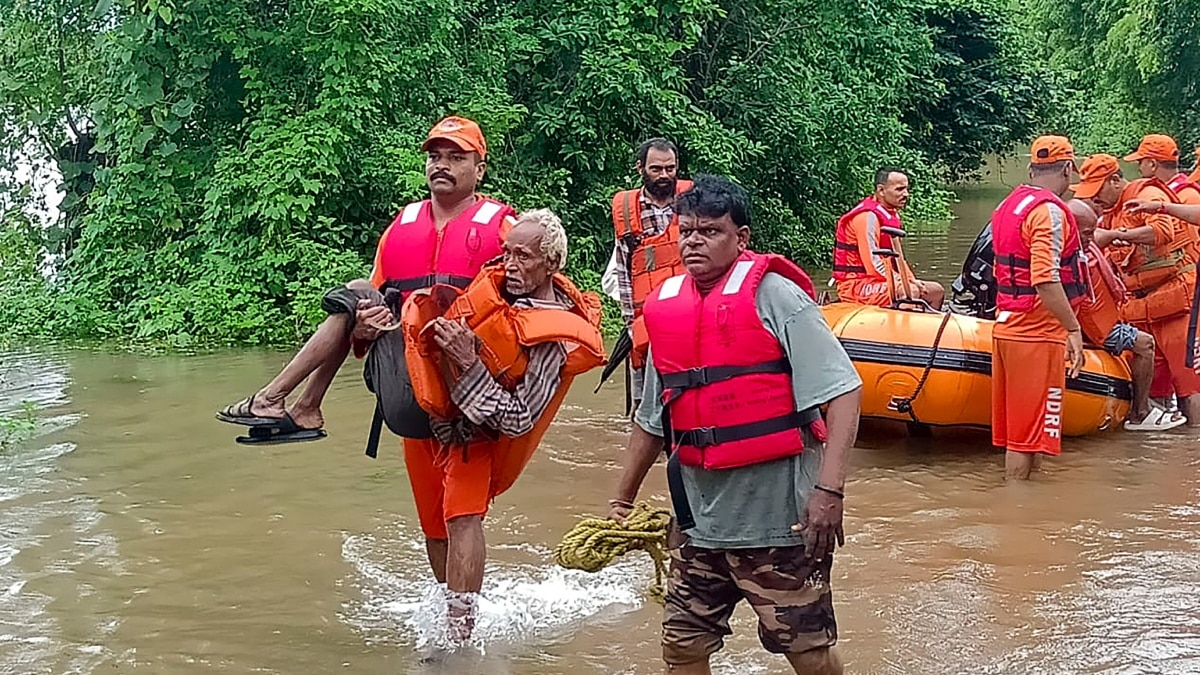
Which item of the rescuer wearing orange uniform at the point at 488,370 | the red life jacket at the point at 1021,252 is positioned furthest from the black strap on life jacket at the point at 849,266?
the rescuer wearing orange uniform at the point at 488,370

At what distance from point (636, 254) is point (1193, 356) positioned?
3.74 m

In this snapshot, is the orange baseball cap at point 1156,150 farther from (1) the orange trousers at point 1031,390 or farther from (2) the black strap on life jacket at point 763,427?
(2) the black strap on life jacket at point 763,427

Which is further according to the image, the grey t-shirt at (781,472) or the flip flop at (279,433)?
the flip flop at (279,433)

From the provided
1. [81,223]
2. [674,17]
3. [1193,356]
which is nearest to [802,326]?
[1193,356]

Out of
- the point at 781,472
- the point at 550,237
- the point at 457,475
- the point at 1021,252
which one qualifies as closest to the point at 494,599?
the point at 457,475

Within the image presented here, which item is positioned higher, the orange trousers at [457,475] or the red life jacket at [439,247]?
the red life jacket at [439,247]

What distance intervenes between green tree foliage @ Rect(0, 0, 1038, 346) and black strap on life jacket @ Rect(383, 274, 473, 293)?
273 inches

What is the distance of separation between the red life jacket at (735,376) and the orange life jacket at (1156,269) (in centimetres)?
553

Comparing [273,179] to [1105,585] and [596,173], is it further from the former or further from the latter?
[1105,585]

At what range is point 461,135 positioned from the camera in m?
5.14

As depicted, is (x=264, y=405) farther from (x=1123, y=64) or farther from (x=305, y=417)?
(x=1123, y=64)

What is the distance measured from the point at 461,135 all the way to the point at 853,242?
176 inches

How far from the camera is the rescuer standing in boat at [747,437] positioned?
379 centimetres

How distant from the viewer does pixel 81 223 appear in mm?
13367
